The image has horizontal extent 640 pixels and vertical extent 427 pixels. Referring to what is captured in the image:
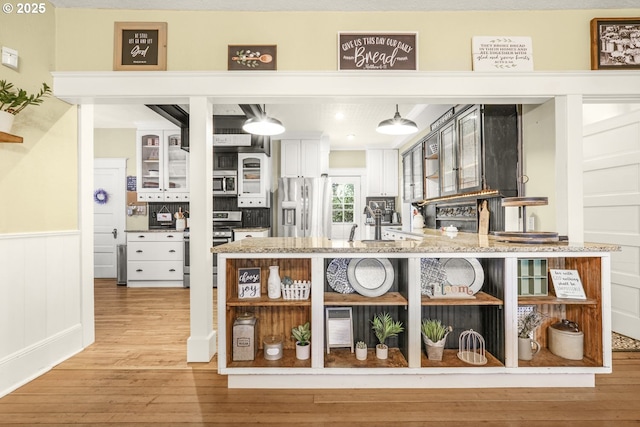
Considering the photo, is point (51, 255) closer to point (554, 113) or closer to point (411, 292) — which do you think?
point (411, 292)

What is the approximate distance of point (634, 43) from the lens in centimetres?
257

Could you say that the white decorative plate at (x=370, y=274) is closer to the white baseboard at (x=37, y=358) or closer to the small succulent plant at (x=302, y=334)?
the small succulent plant at (x=302, y=334)

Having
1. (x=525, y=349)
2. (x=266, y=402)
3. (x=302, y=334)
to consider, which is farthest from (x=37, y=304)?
(x=525, y=349)

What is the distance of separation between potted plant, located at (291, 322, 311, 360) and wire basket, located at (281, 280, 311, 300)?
22 centimetres

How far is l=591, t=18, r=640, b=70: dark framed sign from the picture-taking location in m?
2.56

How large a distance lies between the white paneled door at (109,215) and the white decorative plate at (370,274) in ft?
17.0

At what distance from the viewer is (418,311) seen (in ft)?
6.88

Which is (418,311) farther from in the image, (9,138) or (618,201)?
(9,138)

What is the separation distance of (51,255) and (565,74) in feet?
13.1

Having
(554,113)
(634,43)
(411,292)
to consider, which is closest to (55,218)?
(411,292)

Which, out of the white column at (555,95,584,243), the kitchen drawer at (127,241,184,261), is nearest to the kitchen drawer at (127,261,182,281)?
the kitchen drawer at (127,241,184,261)

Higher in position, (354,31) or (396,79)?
Result: (354,31)

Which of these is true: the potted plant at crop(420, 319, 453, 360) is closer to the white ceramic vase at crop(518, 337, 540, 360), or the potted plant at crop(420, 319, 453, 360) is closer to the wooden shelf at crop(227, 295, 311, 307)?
the white ceramic vase at crop(518, 337, 540, 360)

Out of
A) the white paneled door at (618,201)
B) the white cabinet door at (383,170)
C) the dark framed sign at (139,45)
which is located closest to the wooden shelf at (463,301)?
the white paneled door at (618,201)
